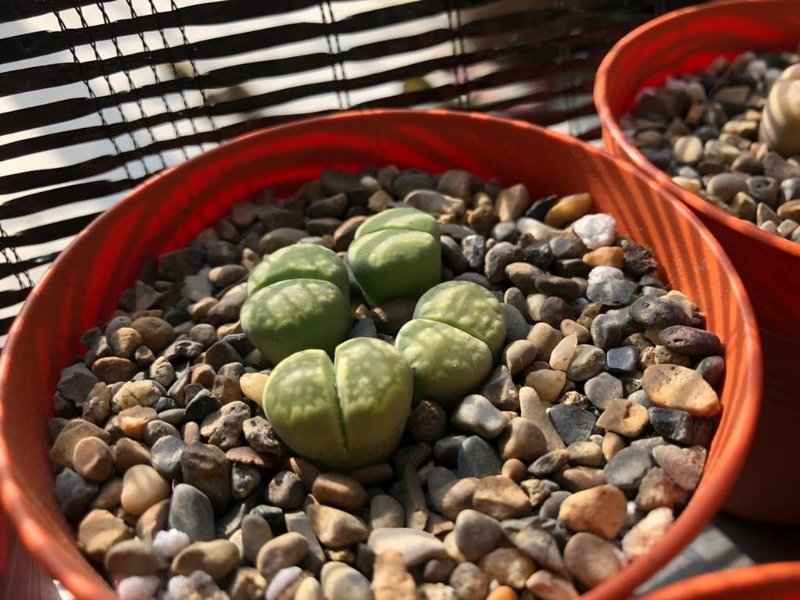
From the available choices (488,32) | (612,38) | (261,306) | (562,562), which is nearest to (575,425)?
(562,562)

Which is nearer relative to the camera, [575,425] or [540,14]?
[575,425]

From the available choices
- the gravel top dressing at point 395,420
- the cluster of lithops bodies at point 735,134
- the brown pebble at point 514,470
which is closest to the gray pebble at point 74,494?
the gravel top dressing at point 395,420

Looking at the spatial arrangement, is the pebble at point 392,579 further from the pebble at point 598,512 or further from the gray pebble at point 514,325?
the gray pebble at point 514,325

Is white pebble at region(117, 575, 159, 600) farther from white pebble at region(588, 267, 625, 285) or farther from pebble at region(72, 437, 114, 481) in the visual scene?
white pebble at region(588, 267, 625, 285)

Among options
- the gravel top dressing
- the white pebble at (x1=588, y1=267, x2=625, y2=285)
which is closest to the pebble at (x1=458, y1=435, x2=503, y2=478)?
the gravel top dressing

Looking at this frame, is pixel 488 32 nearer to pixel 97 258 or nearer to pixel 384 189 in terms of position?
pixel 384 189

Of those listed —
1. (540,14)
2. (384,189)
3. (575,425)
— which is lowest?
(575,425)

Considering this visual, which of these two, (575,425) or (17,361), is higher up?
(17,361)
